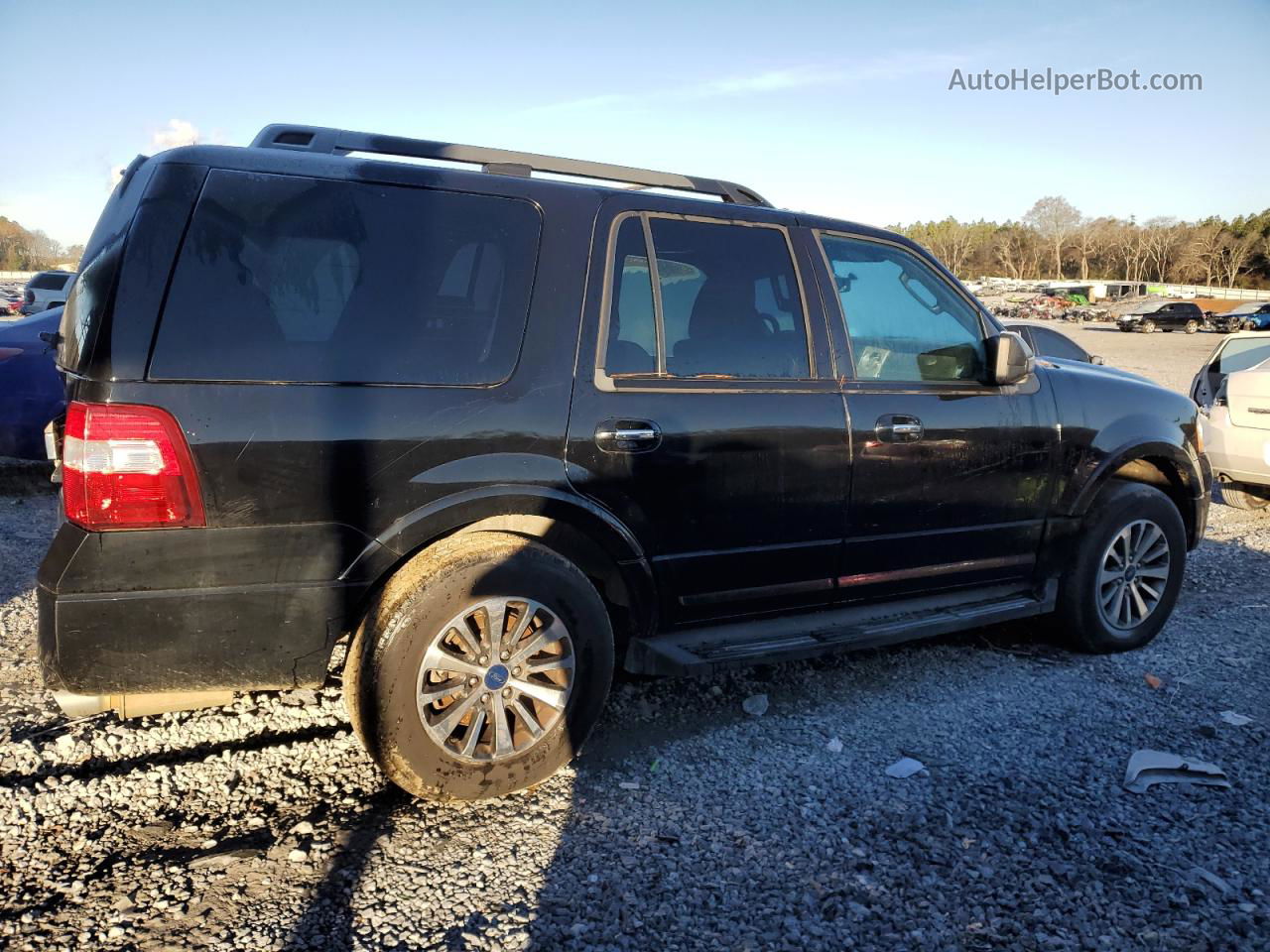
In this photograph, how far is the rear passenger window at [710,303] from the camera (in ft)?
10.9

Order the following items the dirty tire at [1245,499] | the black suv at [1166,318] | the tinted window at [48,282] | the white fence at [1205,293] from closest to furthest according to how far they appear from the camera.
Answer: the dirty tire at [1245,499]
the tinted window at [48,282]
the black suv at [1166,318]
the white fence at [1205,293]

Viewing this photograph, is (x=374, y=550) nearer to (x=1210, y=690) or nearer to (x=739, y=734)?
(x=739, y=734)

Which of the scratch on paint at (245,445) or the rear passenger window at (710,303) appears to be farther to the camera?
the rear passenger window at (710,303)

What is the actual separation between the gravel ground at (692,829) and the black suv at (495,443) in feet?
1.07

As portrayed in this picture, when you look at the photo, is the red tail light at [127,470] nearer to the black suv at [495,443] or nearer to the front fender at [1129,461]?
the black suv at [495,443]

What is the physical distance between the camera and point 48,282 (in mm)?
25500

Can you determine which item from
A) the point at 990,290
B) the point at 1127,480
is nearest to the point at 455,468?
the point at 1127,480

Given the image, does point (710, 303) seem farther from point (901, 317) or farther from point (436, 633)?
point (436, 633)

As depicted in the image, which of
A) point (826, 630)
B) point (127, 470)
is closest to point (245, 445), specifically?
point (127, 470)

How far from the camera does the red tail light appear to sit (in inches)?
98.6

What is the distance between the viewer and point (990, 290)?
81.4m

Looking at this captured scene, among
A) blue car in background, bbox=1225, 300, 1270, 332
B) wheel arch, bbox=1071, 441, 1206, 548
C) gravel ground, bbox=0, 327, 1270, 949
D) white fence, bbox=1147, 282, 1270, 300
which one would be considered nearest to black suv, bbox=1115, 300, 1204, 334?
blue car in background, bbox=1225, 300, 1270, 332

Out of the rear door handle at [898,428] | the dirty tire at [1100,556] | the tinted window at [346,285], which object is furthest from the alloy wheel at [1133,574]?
the tinted window at [346,285]

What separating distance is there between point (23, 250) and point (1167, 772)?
10774 cm
